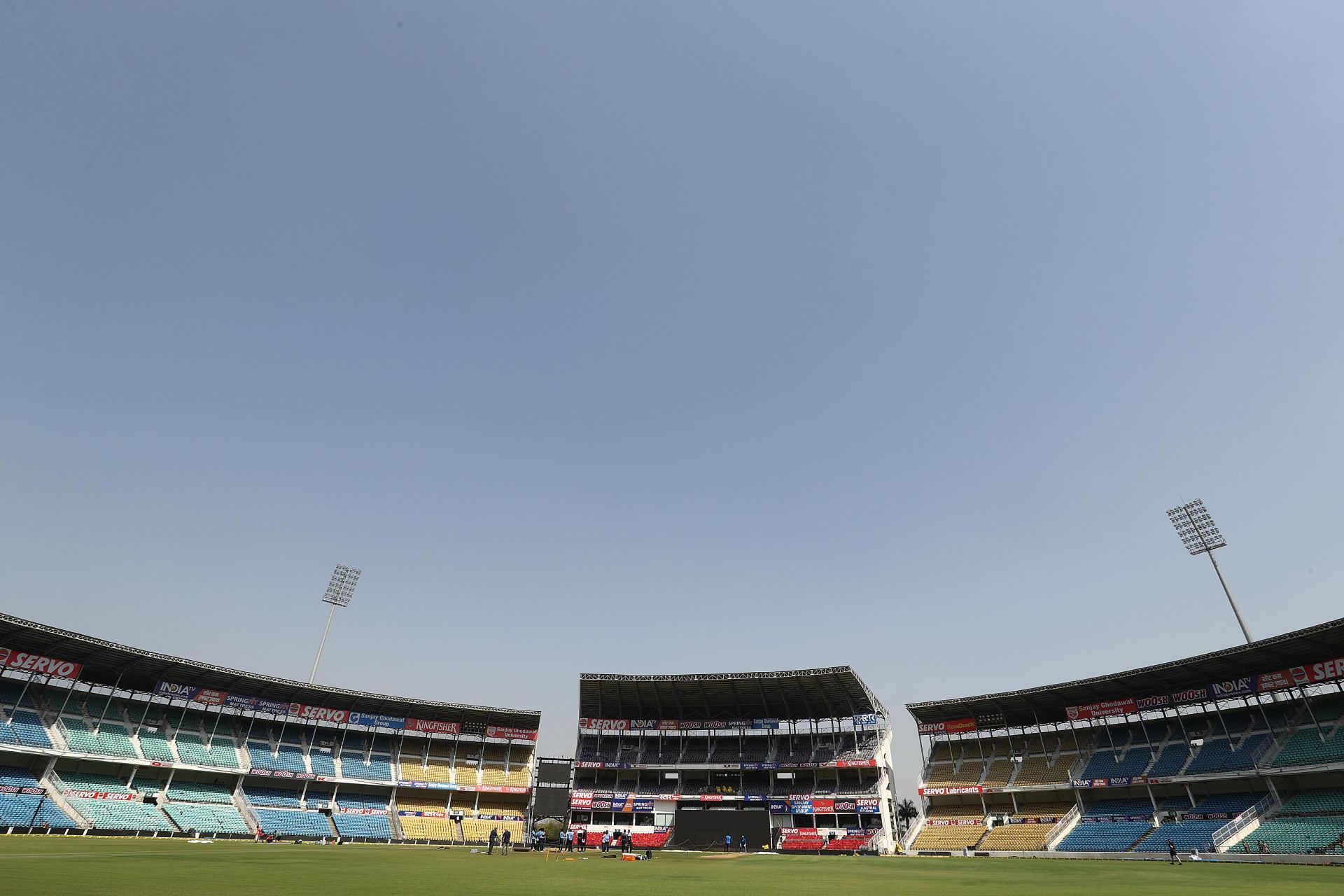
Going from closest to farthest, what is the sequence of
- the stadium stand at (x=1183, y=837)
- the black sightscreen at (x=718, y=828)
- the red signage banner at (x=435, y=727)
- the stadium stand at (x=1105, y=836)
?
the stadium stand at (x=1183, y=837)
the stadium stand at (x=1105, y=836)
the black sightscreen at (x=718, y=828)
the red signage banner at (x=435, y=727)

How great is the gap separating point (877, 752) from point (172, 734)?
6225 cm

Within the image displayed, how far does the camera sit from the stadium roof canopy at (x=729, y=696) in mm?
62688

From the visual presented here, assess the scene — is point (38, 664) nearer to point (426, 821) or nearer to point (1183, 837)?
point (426, 821)

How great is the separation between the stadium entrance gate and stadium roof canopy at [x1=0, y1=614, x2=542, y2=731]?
710 inches

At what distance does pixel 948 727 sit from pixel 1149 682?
18.6 meters

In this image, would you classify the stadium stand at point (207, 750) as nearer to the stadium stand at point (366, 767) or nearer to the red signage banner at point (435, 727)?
the stadium stand at point (366, 767)

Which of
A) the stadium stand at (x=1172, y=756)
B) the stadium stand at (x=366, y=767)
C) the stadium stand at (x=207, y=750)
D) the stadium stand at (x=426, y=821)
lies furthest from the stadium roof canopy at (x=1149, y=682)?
the stadium stand at (x=207, y=750)

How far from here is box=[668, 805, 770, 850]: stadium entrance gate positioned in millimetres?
58844

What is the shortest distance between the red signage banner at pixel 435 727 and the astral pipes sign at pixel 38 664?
27.0 meters

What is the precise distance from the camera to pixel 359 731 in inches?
Answer: 2579

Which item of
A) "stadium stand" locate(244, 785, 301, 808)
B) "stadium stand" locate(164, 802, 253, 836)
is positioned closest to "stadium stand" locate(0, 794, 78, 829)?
"stadium stand" locate(164, 802, 253, 836)

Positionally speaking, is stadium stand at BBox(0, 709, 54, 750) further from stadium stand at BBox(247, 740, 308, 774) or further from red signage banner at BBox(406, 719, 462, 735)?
red signage banner at BBox(406, 719, 462, 735)

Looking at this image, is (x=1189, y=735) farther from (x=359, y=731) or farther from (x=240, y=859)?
(x=359, y=731)

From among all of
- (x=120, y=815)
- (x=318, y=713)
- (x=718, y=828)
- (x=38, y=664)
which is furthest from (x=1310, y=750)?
(x=38, y=664)
